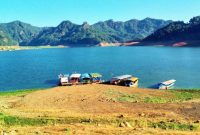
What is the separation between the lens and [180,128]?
1278 inches

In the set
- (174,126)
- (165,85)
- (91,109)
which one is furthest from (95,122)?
(165,85)

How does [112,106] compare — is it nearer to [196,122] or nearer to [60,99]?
[60,99]

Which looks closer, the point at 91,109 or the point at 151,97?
the point at 91,109

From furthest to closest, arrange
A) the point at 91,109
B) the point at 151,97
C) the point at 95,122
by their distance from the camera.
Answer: the point at 151,97 → the point at 91,109 → the point at 95,122

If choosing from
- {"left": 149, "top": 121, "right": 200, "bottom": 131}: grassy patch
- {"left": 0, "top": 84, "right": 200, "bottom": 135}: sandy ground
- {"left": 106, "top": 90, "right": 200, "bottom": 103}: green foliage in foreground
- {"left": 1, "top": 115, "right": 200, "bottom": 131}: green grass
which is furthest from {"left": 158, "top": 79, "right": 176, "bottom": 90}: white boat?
{"left": 149, "top": 121, "right": 200, "bottom": 131}: grassy patch

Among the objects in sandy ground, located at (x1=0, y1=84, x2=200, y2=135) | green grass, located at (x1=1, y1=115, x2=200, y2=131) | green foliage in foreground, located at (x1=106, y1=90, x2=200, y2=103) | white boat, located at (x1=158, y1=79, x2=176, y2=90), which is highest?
green grass, located at (x1=1, y1=115, x2=200, y2=131)

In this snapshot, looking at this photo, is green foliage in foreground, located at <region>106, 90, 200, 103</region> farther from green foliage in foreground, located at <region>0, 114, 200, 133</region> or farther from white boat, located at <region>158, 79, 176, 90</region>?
green foliage in foreground, located at <region>0, 114, 200, 133</region>

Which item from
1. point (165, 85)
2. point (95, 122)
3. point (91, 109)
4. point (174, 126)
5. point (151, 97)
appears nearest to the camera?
point (174, 126)

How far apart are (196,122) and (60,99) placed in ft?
78.4

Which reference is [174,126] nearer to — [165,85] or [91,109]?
[91,109]

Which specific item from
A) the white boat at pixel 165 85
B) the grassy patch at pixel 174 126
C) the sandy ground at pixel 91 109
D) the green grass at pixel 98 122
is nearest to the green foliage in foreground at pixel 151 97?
the sandy ground at pixel 91 109

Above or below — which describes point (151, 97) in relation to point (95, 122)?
below

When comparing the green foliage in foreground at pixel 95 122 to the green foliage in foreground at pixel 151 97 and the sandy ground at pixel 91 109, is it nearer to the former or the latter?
the sandy ground at pixel 91 109

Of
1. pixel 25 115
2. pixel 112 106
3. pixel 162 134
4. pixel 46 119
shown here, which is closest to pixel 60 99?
pixel 112 106
